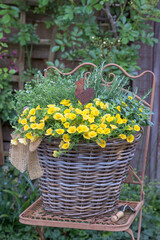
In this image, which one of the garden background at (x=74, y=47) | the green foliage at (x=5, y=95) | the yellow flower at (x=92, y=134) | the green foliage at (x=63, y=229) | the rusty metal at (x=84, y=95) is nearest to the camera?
the yellow flower at (x=92, y=134)

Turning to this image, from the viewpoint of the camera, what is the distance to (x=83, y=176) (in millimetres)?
1036

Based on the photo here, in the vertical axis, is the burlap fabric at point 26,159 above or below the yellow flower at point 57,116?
below

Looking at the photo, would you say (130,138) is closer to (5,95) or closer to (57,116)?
(57,116)

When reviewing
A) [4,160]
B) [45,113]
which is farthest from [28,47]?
[45,113]

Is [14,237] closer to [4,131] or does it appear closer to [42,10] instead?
[4,131]

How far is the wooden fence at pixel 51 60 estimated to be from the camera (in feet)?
7.09

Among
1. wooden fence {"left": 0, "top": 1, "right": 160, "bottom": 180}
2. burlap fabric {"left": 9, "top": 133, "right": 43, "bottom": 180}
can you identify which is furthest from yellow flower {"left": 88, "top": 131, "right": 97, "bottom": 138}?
wooden fence {"left": 0, "top": 1, "right": 160, "bottom": 180}

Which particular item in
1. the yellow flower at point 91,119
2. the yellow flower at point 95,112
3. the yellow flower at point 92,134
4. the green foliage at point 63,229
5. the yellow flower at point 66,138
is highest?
the yellow flower at point 95,112

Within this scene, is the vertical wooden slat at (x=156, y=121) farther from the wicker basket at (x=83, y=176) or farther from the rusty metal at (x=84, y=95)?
the rusty metal at (x=84, y=95)

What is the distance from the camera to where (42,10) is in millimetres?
2309

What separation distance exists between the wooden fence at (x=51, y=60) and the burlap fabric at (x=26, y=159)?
1.16m

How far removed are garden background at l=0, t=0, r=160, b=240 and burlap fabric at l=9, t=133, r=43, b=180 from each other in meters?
0.80

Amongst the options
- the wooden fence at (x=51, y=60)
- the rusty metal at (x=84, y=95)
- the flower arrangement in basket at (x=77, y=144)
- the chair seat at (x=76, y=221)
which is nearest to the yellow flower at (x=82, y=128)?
the flower arrangement in basket at (x=77, y=144)

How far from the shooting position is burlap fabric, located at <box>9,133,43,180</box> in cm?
110
